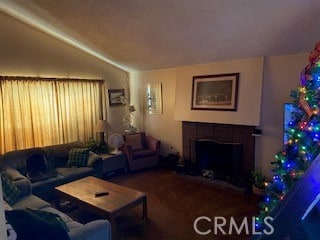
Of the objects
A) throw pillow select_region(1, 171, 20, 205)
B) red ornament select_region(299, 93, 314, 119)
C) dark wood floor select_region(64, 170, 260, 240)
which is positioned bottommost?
dark wood floor select_region(64, 170, 260, 240)

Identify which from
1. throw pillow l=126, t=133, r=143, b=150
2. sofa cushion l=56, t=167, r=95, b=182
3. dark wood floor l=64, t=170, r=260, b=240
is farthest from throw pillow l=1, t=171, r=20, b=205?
throw pillow l=126, t=133, r=143, b=150

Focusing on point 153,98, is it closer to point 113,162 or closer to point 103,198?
point 113,162

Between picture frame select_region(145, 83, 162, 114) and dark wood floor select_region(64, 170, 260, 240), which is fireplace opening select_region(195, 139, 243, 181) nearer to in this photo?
dark wood floor select_region(64, 170, 260, 240)

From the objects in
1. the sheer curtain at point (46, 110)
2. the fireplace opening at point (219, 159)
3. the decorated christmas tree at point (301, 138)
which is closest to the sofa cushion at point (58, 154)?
the sheer curtain at point (46, 110)

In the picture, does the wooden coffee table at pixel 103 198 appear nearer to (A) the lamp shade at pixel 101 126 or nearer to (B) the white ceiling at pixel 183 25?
(A) the lamp shade at pixel 101 126

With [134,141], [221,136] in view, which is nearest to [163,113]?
[134,141]

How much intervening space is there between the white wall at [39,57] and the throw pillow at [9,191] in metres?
2.16

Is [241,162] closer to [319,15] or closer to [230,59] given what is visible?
[230,59]

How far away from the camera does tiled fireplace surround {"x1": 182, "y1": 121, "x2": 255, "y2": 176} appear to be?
4270 millimetres

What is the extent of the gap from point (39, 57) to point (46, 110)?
104 cm

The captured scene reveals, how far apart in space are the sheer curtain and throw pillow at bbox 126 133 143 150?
0.91m

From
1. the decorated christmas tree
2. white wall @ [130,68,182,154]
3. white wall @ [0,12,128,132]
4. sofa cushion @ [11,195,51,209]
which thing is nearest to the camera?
the decorated christmas tree

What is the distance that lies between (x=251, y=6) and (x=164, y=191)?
3.11m

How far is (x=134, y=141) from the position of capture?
218 inches
